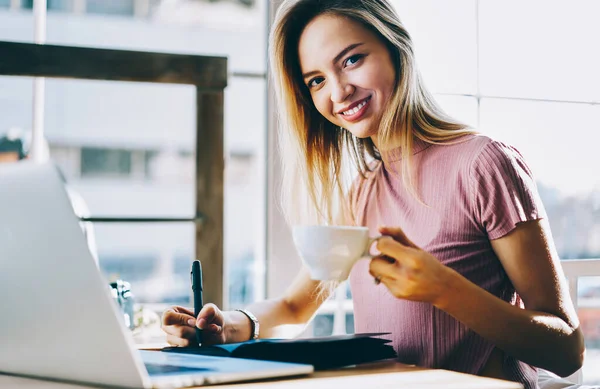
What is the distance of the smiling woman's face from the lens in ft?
4.76

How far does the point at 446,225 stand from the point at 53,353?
32.0 inches

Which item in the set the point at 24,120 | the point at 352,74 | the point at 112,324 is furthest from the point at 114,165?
the point at 112,324

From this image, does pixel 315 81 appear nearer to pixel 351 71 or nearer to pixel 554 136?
pixel 351 71

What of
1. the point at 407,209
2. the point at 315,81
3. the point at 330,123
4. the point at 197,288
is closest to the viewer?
the point at 197,288

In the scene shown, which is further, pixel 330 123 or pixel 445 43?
pixel 445 43

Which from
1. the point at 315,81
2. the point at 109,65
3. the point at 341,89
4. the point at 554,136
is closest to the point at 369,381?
the point at 341,89

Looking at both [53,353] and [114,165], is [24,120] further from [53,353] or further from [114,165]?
[114,165]

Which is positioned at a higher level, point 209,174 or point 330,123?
point 330,123

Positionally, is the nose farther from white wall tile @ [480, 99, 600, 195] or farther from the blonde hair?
white wall tile @ [480, 99, 600, 195]

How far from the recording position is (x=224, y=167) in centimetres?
180

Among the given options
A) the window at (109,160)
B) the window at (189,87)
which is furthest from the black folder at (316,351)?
the window at (109,160)

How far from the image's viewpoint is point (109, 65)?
1.73m

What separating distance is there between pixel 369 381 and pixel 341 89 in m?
0.80

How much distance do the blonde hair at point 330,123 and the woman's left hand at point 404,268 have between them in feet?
1.58
